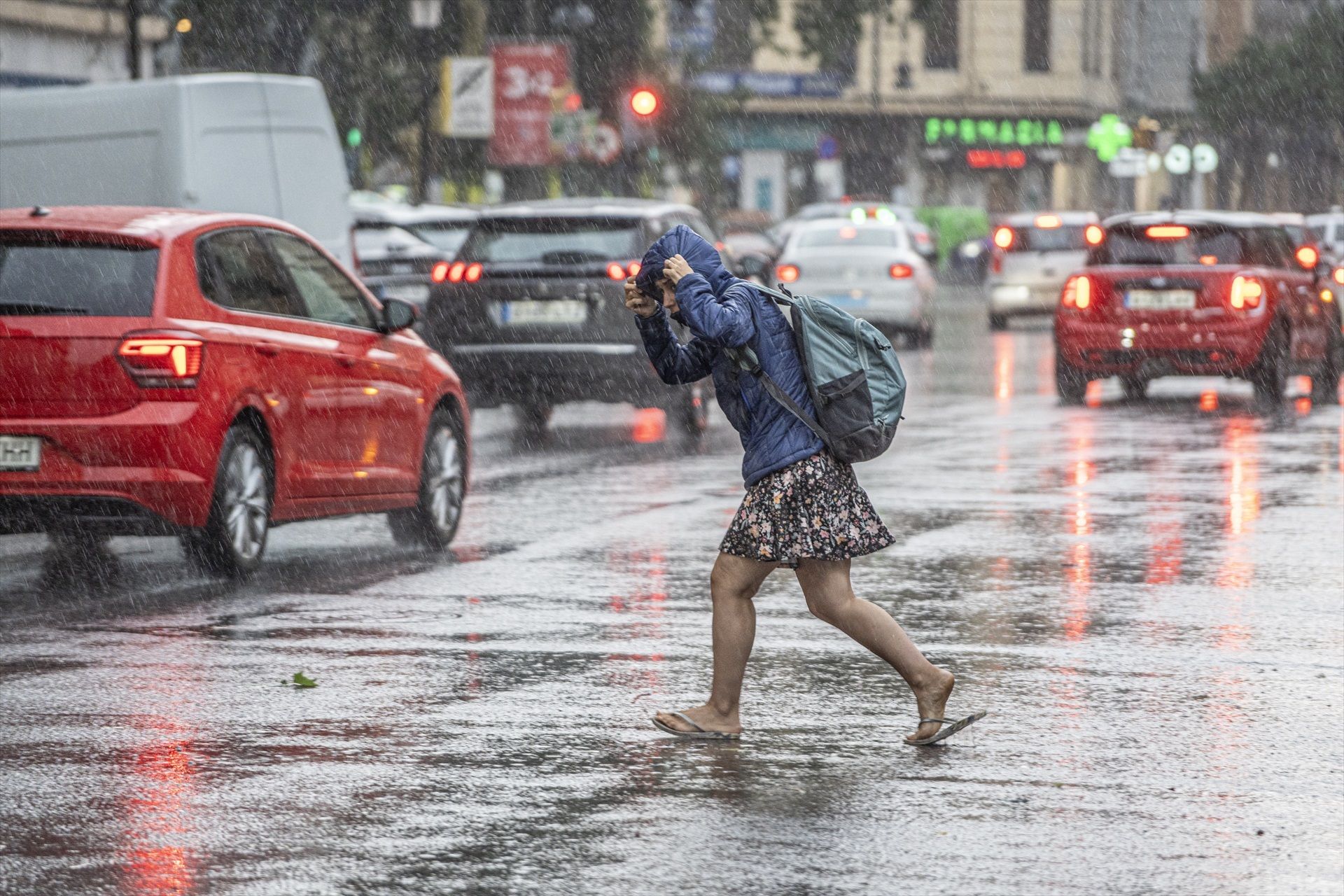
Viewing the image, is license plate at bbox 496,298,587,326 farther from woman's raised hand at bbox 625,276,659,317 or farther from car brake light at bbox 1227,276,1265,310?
woman's raised hand at bbox 625,276,659,317

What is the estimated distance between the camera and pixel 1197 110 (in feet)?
270

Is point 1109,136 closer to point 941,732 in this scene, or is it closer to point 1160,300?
point 1160,300

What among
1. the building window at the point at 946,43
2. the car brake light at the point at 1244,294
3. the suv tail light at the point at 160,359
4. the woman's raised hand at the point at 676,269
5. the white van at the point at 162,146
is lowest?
the car brake light at the point at 1244,294

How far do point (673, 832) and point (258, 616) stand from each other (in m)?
3.92

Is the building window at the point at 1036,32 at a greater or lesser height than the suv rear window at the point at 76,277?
greater

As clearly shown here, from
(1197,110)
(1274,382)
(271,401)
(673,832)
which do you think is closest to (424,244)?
(1274,382)

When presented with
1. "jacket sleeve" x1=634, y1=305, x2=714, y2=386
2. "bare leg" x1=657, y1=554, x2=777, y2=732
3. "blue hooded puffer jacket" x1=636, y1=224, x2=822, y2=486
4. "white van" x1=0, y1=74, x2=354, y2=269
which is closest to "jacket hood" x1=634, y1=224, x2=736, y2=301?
"blue hooded puffer jacket" x1=636, y1=224, x2=822, y2=486

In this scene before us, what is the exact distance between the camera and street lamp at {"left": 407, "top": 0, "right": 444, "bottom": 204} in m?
32.5

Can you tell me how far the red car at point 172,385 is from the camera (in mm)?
9844

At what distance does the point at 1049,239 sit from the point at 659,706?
2988cm

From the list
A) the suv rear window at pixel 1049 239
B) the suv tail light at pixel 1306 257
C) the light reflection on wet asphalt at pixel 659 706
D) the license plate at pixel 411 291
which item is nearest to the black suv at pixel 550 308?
the light reflection on wet asphalt at pixel 659 706

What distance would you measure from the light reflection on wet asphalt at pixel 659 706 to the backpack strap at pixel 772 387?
870mm

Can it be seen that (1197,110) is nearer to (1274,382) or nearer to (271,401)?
(1274,382)

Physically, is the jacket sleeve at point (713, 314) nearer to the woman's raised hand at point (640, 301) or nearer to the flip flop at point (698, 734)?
the woman's raised hand at point (640, 301)
